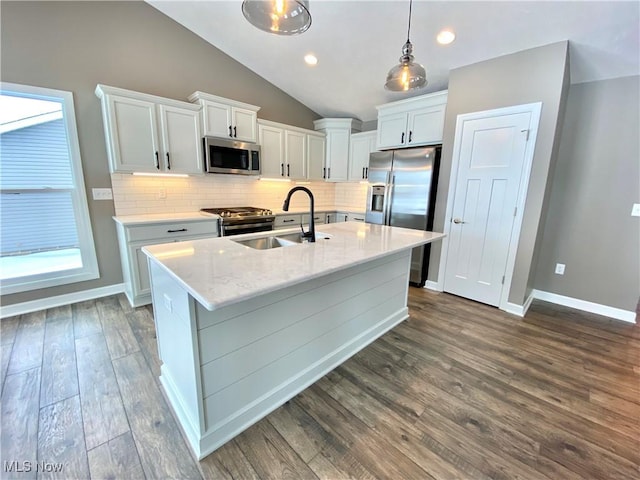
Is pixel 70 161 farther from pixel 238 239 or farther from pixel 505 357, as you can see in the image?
pixel 505 357

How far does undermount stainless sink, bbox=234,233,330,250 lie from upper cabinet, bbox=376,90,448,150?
7.22ft

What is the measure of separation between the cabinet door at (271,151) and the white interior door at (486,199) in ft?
7.89

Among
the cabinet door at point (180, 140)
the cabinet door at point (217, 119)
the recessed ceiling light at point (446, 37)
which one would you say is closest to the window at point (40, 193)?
the cabinet door at point (180, 140)

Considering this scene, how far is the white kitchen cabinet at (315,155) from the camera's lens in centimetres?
443

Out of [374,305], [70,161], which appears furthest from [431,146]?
[70,161]

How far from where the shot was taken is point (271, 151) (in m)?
3.96

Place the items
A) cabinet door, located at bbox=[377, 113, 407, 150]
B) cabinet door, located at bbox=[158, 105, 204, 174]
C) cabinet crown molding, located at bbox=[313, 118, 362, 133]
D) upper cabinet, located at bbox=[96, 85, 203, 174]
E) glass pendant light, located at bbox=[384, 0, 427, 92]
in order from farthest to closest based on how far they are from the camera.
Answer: cabinet crown molding, located at bbox=[313, 118, 362, 133] → cabinet door, located at bbox=[377, 113, 407, 150] → cabinet door, located at bbox=[158, 105, 204, 174] → upper cabinet, located at bbox=[96, 85, 203, 174] → glass pendant light, located at bbox=[384, 0, 427, 92]

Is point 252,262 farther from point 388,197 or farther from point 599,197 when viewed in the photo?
point 599,197

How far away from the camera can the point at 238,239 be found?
6.48 feet

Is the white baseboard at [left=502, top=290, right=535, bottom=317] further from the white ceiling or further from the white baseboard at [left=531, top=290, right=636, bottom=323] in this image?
the white ceiling

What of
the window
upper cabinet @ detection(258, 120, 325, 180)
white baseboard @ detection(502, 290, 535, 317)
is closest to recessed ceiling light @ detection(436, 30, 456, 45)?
upper cabinet @ detection(258, 120, 325, 180)

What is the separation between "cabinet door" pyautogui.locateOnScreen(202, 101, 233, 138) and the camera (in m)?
3.23

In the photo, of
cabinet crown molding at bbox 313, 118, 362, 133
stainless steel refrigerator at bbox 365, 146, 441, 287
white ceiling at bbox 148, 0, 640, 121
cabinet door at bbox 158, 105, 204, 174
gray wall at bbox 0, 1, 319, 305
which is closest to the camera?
white ceiling at bbox 148, 0, 640, 121

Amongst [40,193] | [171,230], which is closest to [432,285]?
[171,230]
